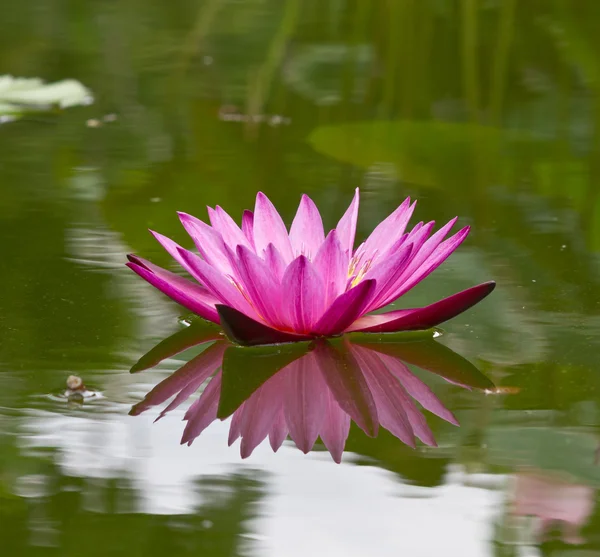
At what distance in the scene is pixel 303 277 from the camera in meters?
1.24

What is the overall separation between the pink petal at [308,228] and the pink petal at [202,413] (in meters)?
0.30

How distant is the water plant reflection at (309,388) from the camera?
1103 millimetres

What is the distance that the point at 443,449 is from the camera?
105 cm

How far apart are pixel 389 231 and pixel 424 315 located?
158 millimetres

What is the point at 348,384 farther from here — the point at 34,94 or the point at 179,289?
the point at 34,94

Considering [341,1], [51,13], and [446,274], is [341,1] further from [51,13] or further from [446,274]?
[446,274]

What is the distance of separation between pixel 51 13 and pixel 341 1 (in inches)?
51.0

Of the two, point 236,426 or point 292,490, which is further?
point 236,426

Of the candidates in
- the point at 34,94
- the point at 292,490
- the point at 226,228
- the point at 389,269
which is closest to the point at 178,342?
the point at 226,228

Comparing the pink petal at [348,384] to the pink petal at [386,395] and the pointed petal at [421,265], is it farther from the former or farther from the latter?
the pointed petal at [421,265]

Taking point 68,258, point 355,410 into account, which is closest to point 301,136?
point 68,258

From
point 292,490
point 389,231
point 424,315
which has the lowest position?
point 292,490

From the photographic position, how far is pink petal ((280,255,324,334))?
1.23m

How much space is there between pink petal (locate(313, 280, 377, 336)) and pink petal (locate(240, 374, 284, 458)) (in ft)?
0.36
